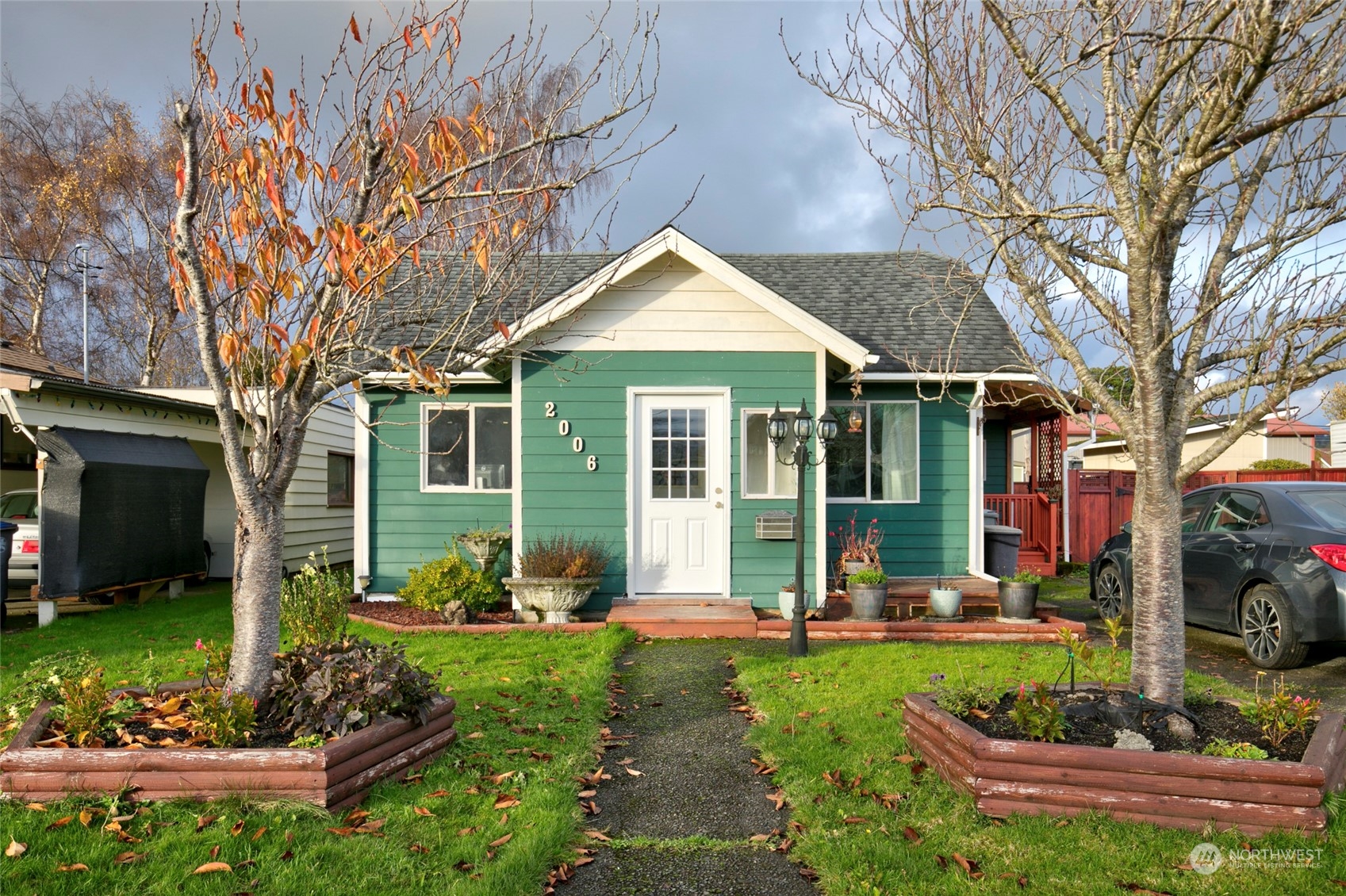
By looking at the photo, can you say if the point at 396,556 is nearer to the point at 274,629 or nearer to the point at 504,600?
the point at 504,600

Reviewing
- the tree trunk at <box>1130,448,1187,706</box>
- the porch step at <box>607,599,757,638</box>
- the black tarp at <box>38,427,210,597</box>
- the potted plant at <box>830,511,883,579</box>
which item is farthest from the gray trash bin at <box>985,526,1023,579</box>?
the black tarp at <box>38,427,210,597</box>

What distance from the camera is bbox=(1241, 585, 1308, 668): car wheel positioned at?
6.61 metres

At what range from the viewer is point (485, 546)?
30.5 feet

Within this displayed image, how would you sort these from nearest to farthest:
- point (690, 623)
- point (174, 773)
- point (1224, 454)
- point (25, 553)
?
point (174, 773)
point (690, 623)
point (25, 553)
point (1224, 454)

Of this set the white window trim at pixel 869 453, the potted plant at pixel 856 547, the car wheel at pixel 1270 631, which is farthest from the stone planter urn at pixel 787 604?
the car wheel at pixel 1270 631

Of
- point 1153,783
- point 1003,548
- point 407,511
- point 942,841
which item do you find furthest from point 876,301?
point 942,841

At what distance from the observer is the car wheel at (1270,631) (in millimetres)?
6613

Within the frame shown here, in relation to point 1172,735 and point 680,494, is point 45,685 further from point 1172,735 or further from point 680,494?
point 680,494

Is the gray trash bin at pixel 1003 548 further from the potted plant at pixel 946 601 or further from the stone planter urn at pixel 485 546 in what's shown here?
the stone planter urn at pixel 485 546

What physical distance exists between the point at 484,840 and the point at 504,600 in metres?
6.27

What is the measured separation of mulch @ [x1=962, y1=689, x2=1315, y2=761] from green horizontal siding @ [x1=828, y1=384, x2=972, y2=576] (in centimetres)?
559

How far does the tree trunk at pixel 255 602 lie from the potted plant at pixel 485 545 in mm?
4937

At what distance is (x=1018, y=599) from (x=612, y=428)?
15.5 ft

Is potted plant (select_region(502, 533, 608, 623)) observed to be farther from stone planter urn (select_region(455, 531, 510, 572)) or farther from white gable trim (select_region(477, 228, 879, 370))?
white gable trim (select_region(477, 228, 879, 370))
